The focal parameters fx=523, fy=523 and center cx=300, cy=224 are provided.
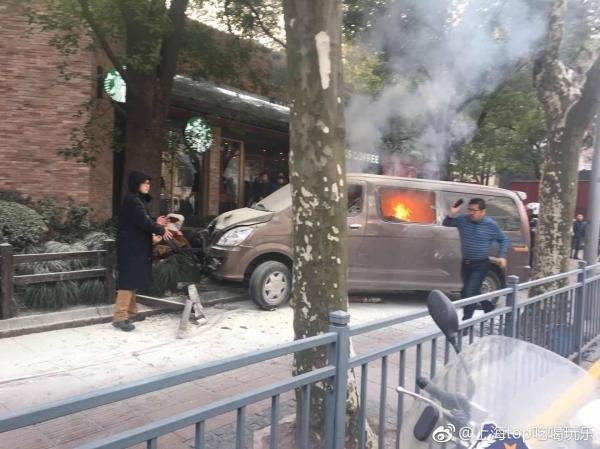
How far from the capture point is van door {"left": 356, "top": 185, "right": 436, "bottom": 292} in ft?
24.4

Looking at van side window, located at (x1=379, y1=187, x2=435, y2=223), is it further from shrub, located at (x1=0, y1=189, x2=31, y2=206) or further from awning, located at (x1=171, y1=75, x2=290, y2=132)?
shrub, located at (x1=0, y1=189, x2=31, y2=206)

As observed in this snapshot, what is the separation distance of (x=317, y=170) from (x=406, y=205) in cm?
518

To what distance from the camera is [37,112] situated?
32.0 feet

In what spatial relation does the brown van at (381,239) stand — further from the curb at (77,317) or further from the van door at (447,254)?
the curb at (77,317)

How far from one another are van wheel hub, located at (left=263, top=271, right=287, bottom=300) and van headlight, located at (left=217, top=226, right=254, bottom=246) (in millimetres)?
604

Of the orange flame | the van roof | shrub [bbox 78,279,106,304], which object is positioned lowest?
shrub [bbox 78,279,106,304]

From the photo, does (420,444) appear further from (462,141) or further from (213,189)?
(462,141)

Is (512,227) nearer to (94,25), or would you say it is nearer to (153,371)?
(153,371)

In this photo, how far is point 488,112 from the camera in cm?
1470

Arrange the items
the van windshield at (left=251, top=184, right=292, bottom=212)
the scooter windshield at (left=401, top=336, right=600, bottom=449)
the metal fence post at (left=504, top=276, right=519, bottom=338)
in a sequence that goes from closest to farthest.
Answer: the scooter windshield at (left=401, top=336, right=600, bottom=449) < the metal fence post at (left=504, top=276, right=519, bottom=338) < the van windshield at (left=251, top=184, right=292, bottom=212)

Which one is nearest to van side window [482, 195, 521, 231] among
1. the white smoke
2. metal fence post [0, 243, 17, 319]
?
the white smoke

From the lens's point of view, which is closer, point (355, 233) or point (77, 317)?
point (77, 317)

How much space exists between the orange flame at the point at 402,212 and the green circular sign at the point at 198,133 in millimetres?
5082

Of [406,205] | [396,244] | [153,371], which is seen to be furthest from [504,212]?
[153,371]
